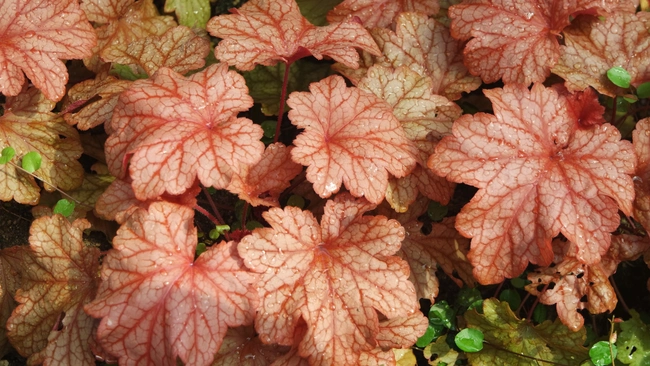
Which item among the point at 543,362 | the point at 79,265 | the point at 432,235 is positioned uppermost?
the point at 79,265

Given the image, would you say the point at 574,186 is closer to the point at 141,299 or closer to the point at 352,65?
the point at 352,65

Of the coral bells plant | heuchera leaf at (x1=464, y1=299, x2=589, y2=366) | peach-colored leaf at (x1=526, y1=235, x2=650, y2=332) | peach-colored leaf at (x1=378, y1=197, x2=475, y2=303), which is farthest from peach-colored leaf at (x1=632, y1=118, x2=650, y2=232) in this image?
peach-colored leaf at (x1=378, y1=197, x2=475, y2=303)

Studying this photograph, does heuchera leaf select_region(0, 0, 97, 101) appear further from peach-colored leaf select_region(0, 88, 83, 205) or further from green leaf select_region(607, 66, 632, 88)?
green leaf select_region(607, 66, 632, 88)

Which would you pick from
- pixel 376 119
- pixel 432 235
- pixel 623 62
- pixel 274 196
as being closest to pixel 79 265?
pixel 274 196

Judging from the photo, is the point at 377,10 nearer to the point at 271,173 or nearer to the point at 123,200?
the point at 271,173

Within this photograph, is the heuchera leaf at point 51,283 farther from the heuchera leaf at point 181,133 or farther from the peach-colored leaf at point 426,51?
the peach-colored leaf at point 426,51
